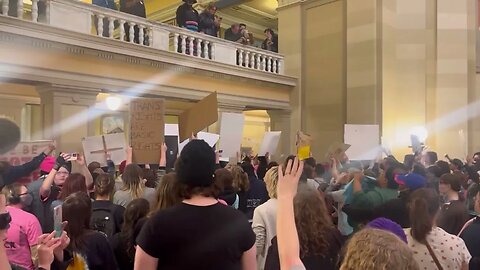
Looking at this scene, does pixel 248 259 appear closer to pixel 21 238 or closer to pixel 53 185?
pixel 21 238

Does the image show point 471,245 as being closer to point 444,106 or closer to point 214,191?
point 214,191

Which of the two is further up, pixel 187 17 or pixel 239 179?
pixel 187 17

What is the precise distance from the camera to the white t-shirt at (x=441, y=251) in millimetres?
2768

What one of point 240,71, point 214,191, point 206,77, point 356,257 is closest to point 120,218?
point 214,191

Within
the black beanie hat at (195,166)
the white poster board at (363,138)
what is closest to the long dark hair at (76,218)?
the black beanie hat at (195,166)

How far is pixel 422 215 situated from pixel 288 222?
147 cm

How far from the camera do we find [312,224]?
2.68 meters

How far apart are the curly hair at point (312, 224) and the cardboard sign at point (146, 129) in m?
2.57

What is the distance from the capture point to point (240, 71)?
453 inches

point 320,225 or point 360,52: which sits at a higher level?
point 360,52

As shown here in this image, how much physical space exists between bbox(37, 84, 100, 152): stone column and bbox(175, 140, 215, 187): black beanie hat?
659cm

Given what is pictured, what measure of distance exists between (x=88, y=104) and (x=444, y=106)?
9.89 m

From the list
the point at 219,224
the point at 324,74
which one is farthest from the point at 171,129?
the point at 324,74

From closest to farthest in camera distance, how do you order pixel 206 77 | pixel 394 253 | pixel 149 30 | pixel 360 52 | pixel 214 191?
1. pixel 394 253
2. pixel 214 191
3. pixel 149 30
4. pixel 206 77
5. pixel 360 52
